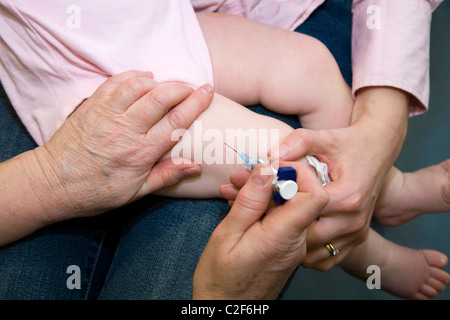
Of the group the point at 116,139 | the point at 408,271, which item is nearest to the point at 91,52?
the point at 116,139

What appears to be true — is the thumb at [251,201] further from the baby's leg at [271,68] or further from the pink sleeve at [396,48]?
the pink sleeve at [396,48]

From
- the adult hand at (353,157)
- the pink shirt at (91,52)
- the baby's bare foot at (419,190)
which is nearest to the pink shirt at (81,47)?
the pink shirt at (91,52)

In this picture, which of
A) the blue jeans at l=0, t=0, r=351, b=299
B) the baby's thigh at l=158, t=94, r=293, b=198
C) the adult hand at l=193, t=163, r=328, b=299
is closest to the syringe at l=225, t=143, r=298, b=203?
the adult hand at l=193, t=163, r=328, b=299

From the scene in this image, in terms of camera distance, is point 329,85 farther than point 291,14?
No

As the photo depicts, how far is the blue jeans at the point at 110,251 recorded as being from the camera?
0.79 meters

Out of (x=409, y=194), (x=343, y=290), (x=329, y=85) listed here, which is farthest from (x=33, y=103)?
(x=343, y=290)

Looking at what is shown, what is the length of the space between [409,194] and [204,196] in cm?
68

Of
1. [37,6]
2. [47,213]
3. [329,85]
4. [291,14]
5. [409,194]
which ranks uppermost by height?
[37,6]

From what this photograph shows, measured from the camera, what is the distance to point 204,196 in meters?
0.85

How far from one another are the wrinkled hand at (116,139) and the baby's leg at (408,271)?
73 cm

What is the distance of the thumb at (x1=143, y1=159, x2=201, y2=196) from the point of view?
77 centimetres

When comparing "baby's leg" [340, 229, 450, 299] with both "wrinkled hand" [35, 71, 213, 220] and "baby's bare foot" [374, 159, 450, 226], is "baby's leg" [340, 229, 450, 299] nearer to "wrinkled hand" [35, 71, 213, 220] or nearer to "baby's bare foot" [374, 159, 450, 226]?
"baby's bare foot" [374, 159, 450, 226]

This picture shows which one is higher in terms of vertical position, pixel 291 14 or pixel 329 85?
pixel 291 14

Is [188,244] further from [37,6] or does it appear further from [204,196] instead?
[37,6]
